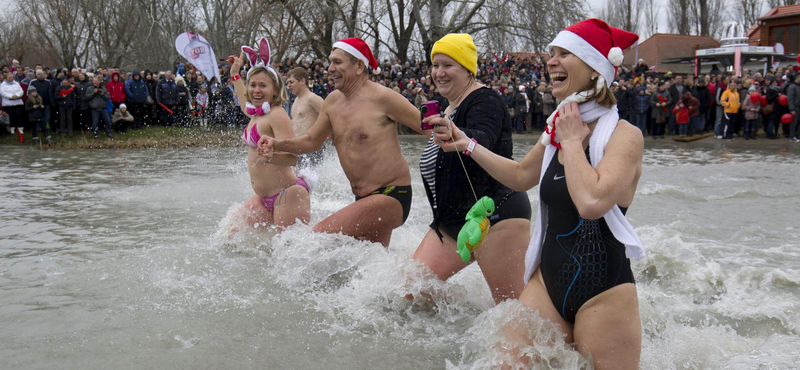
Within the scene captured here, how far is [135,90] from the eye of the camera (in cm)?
1914

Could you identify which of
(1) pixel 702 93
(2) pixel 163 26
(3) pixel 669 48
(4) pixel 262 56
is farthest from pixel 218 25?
(3) pixel 669 48

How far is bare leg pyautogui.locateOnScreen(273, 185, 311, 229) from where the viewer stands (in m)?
5.55

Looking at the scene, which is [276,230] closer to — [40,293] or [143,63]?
[40,293]

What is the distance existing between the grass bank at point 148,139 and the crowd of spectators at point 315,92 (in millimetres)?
302

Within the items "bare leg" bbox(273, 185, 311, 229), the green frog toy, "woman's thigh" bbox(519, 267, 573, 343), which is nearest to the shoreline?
"bare leg" bbox(273, 185, 311, 229)

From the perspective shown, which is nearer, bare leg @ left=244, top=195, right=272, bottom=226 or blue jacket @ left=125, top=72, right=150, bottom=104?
bare leg @ left=244, top=195, right=272, bottom=226

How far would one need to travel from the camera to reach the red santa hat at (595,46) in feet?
8.45

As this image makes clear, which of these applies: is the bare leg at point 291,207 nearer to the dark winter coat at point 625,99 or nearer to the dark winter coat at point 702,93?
the dark winter coat at point 625,99

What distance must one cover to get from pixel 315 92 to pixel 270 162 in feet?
48.7

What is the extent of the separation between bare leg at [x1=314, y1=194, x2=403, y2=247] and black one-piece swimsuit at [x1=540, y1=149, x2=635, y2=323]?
78.2 inches

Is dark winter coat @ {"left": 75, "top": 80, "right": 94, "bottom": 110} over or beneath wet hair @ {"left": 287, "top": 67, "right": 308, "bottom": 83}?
over

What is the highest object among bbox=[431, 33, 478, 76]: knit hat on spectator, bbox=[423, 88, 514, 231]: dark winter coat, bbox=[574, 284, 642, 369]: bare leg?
bbox=[431, 33, 478, 76]: knit hat on spectator

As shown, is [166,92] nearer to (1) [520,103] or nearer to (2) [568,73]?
(1) [520,103]

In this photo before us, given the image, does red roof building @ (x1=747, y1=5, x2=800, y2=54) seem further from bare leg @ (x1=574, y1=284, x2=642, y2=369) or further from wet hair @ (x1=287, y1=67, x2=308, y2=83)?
bare leg @ (x1=574, y1=284, x2=642, y2=369)
